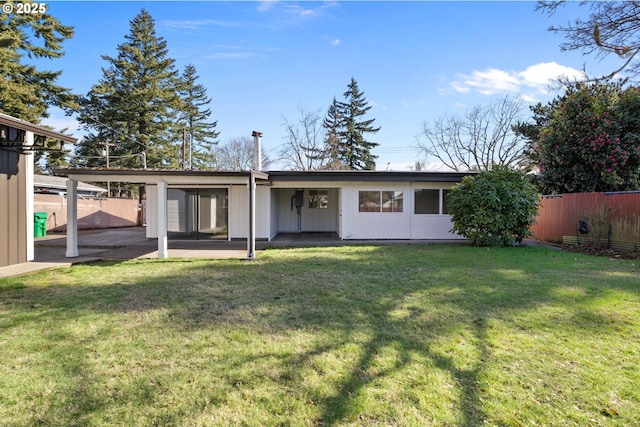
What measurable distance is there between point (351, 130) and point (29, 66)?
2397 centimetres

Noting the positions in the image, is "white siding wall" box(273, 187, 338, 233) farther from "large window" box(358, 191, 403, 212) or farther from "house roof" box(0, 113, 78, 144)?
"house roof" box(0, 113, 78, 144)

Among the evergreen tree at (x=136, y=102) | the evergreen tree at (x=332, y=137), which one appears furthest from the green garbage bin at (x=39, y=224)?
the evergreen tree at (x=332, y=137)

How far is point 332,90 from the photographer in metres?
35.4

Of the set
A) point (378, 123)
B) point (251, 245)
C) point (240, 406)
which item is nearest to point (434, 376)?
point (240, 406)

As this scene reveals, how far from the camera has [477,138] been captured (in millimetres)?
28203

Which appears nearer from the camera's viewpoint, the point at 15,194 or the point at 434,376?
the point at 434,376

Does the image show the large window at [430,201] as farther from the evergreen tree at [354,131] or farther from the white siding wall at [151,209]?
the evergreen tree at [354,131]

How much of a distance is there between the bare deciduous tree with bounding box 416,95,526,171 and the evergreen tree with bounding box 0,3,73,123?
83.9 ft

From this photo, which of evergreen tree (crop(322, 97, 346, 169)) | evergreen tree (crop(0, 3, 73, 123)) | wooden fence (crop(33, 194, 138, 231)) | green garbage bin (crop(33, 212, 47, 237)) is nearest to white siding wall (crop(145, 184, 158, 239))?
green garbage bin (crop(33, 212, 47, 237))

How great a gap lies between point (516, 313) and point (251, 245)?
6165mm

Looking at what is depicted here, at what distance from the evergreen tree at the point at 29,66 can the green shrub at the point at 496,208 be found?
20848 millimetres

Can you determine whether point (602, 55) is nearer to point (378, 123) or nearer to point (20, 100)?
point (20, 100)

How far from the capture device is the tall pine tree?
109ft

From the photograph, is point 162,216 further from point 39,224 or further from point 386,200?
point 39,224
